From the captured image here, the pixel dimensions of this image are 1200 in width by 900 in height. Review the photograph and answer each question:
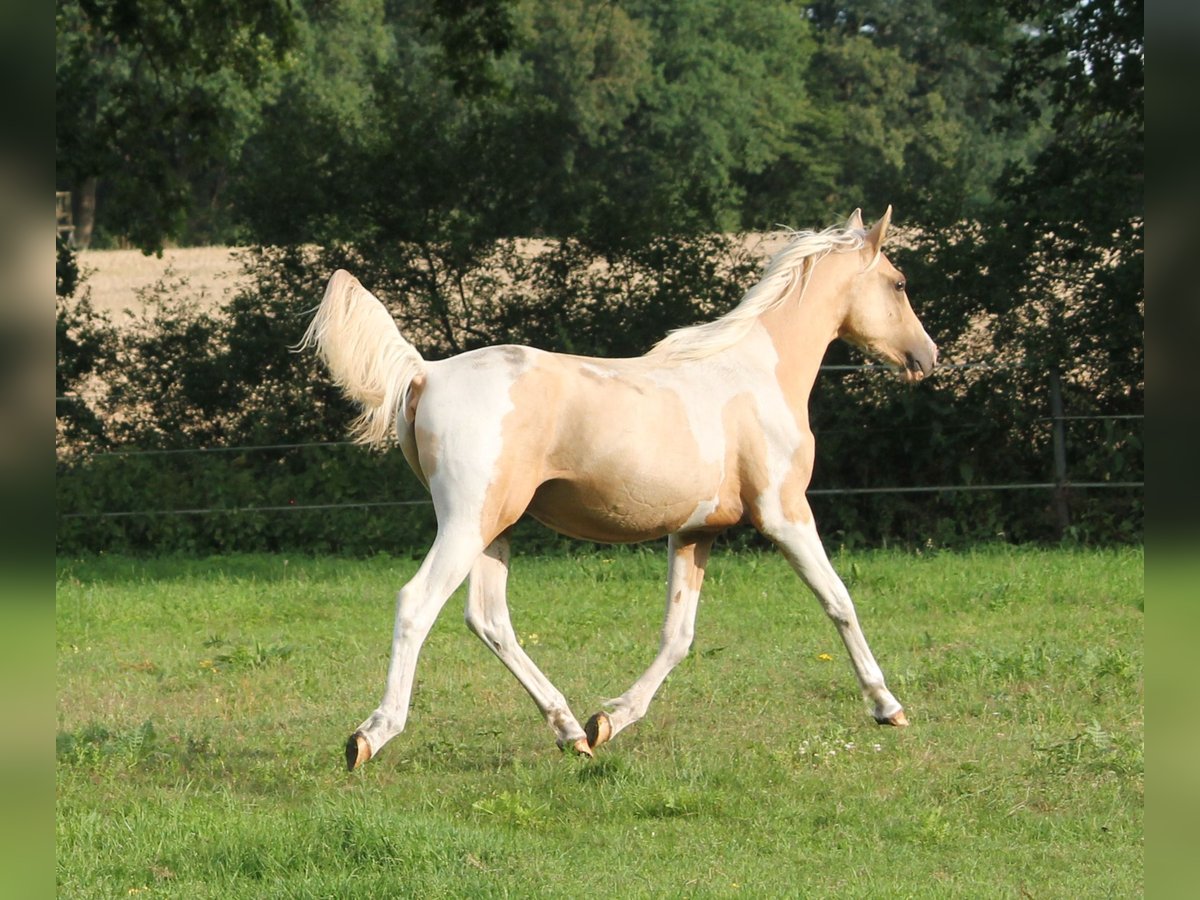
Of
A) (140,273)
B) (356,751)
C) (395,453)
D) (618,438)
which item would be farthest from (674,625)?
(140,273)

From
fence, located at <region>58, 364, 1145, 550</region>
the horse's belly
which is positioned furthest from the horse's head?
fence, located at <region>58, 364, 1145, 550</region>

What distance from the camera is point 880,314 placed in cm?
673

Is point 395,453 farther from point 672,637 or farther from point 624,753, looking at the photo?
point 624,753

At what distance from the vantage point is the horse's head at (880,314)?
6648 mm

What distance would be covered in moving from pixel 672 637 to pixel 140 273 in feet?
82.7

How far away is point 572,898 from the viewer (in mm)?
4156

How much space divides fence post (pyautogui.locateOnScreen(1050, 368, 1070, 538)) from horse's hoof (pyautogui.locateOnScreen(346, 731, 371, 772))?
31.5 ft

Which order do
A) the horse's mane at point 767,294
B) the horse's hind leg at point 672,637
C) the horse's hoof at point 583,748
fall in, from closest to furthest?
the horse's hoof at point 583,748, the horse's hind leg at point 672,637, the horse's mane at point 767,294

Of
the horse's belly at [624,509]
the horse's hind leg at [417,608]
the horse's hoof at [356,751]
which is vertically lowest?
the horse's hoof at [356,751]

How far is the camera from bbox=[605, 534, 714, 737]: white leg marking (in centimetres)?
609

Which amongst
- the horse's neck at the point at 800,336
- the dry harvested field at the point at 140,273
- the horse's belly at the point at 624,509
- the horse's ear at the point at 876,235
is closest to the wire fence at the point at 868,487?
the horse's ear at the point at 876,235

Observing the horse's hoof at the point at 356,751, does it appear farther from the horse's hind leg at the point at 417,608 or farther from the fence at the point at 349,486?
the fence at the point at 349,486

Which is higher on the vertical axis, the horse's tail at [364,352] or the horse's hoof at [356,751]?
the horse's tail at [364,352]

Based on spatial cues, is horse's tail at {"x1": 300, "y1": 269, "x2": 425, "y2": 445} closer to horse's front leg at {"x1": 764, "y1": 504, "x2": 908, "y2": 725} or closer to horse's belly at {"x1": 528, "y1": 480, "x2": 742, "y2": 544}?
horse's belly at {"x1": 528, "y1": 480, "x2": 742, "y2": 544}
